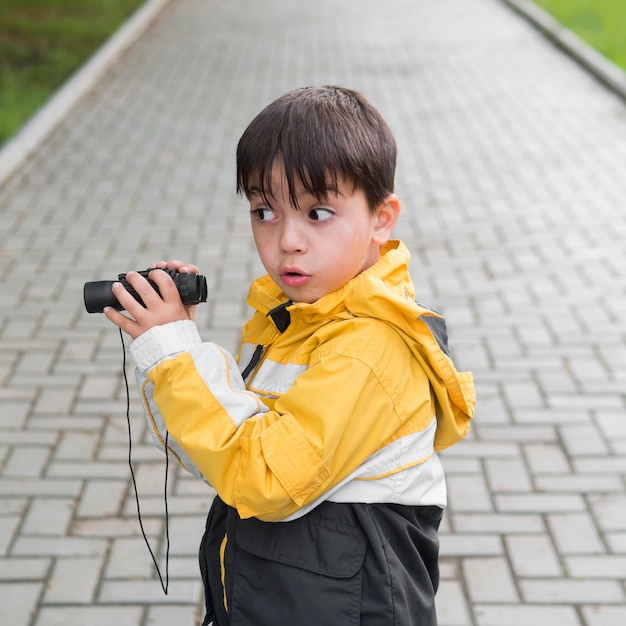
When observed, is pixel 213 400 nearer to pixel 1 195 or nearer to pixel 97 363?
pixel 97 363

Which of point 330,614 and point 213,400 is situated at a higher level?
point 213,400

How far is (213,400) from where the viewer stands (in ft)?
5.09

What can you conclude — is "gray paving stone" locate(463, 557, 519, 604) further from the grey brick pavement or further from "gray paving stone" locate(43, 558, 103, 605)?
"gray paving stone" locate(43, 558, 103, 605)

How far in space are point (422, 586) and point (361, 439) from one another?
1.37 ft

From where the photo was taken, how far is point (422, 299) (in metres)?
5.18

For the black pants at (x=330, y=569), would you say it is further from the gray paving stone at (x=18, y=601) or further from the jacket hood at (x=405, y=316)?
the gray paving stone at (x=18, y=601)

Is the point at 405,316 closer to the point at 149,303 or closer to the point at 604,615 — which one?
the point at 149,303

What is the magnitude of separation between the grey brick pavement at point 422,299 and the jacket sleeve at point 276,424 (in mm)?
1494

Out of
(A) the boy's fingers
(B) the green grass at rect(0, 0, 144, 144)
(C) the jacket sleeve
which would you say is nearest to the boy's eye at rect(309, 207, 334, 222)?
(C) the jacket sleeve

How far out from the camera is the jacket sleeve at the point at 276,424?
1.51 metres

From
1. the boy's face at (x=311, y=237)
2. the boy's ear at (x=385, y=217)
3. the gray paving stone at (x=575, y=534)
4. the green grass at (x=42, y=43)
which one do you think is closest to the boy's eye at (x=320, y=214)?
the boy's face at (x=311, y=237)

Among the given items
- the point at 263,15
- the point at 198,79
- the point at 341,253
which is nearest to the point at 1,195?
the point at 198,79

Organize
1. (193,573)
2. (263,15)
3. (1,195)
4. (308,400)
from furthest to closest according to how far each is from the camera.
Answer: (263,15) < (1,195) < (193,573) < (308,400)

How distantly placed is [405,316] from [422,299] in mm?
3595
